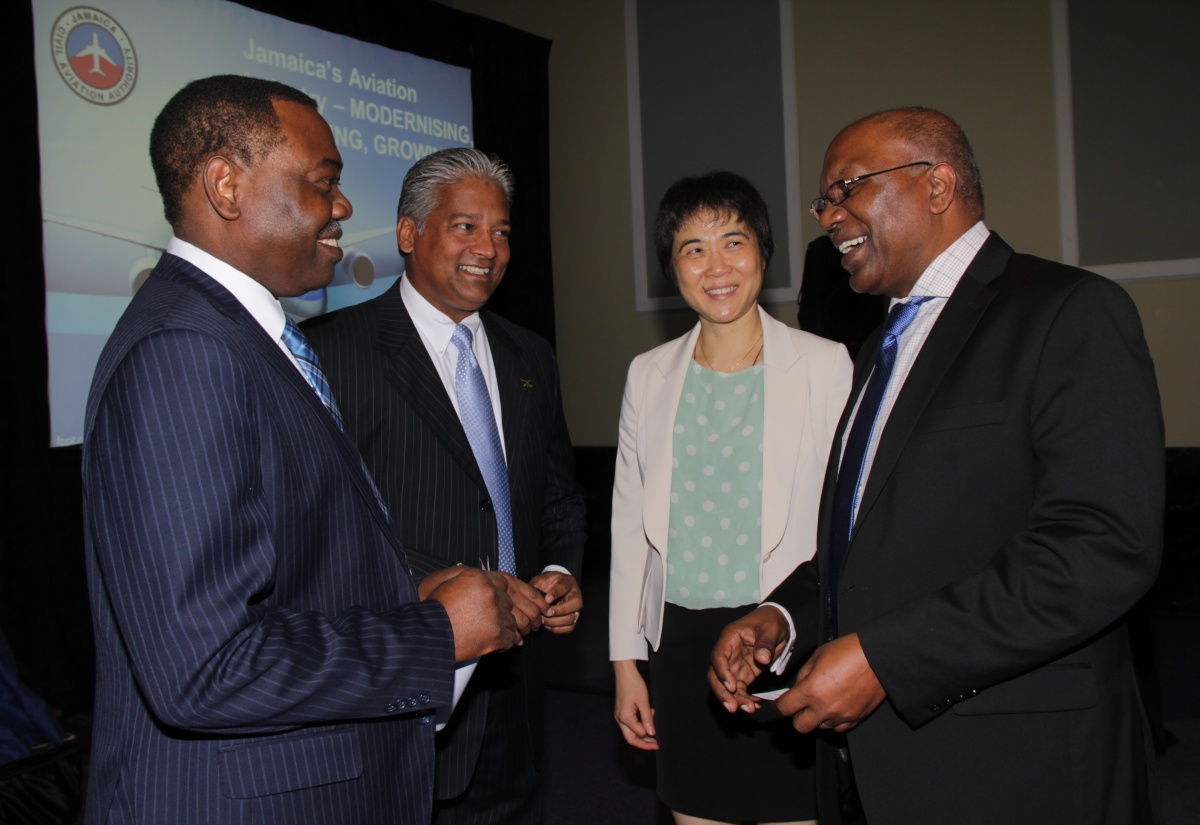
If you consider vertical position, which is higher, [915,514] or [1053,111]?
[1053,111]

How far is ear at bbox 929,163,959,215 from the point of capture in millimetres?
1619

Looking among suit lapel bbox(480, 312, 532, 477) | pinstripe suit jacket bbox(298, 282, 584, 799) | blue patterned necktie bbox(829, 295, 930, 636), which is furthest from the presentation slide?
blue patterned necktie bbox(829, 295, 930, 636)

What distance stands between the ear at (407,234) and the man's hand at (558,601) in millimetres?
906

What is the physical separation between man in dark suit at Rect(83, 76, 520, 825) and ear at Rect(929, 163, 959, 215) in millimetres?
1027

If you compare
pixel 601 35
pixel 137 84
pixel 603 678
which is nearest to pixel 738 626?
pixel 603 678

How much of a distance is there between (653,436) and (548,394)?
370 millimetres

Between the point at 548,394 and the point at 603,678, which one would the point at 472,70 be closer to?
the point at 603,678

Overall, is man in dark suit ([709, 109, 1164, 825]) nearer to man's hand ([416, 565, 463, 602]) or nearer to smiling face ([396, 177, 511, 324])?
man's hand ([416, 565, 463, 602])

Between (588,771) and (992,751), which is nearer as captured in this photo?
(992,751)

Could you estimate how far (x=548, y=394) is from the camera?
2434mm

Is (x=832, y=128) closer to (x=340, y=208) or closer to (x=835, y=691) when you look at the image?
(x=340, y=208)

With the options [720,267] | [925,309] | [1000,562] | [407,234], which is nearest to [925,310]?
[925,309]

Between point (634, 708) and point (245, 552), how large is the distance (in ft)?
4.28

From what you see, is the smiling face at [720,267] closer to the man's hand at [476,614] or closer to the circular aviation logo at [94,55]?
the man's hand at [476,614]
